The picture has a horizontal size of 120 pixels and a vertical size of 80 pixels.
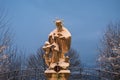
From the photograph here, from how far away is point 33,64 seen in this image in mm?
40125

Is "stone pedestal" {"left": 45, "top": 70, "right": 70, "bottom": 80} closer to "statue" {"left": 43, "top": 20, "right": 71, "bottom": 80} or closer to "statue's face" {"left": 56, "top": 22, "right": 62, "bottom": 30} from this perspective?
"statue" {"left": 43, "top": 20, "right": 71, "bottom": 80}

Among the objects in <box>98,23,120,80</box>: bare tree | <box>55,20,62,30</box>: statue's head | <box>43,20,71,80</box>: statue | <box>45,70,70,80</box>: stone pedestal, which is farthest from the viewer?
<box>98,23,120,80</box>: bare tree

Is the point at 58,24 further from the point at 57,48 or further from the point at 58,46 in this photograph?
the point at 57,48

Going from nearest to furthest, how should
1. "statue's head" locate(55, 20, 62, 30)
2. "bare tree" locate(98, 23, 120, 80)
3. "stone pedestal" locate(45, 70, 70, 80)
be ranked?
"stone pedestal" locate(45, 70, 70, 80) → "statue's head" locate(55, 20, 62, 30) → "bare tree" locate(98, 23, 120, 80)

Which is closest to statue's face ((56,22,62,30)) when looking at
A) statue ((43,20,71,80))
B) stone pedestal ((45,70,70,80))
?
statue ((43,20,71,80))

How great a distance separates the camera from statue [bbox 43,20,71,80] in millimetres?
15539

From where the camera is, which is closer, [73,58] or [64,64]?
[64,64]

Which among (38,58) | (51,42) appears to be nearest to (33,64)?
(38,58)

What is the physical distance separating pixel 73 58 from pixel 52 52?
26488 millimetres

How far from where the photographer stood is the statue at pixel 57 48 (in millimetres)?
15539

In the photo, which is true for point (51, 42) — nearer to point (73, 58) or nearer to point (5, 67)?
point (5, 67)

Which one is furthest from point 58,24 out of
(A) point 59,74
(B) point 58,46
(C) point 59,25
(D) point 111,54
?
(D) point 111,54

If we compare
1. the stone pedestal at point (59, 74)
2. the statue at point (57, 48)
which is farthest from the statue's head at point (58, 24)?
the stone pedestal at point (59, 74)

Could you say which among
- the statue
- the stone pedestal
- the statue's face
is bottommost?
the stone pedestal
